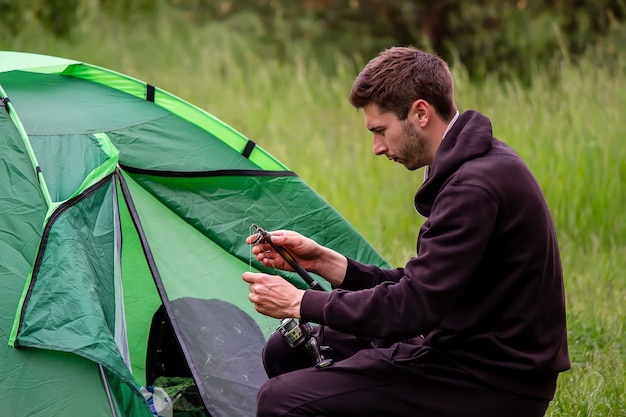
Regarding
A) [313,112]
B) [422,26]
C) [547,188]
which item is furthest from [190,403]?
[422,26]

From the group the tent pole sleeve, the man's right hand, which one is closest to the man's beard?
the man's right hand

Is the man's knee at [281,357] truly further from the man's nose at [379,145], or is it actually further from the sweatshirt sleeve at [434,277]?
the man's nose at [379,145]

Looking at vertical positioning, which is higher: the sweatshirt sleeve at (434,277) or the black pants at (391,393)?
the sweatshirt sleeve at (434,277)

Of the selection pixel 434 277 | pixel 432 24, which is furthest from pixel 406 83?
pixel 432 24

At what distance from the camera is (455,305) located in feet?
8.50

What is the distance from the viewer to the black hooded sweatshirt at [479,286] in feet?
8.07

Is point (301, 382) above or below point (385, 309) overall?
below

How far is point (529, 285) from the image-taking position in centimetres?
254

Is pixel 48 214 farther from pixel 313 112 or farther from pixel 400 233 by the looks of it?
pixel 313 112

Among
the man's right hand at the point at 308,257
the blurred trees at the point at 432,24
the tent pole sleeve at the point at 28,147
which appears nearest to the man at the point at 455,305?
the man's right hand at the point at 308,257

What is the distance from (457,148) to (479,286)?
39 cm

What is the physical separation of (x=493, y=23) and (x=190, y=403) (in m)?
8.45

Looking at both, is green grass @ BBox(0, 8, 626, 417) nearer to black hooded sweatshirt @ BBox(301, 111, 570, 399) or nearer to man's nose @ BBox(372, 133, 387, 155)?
black hooded sweatshirt @ BBox(301, 111, 570, 399)

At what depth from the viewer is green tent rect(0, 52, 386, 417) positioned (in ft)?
9.74
